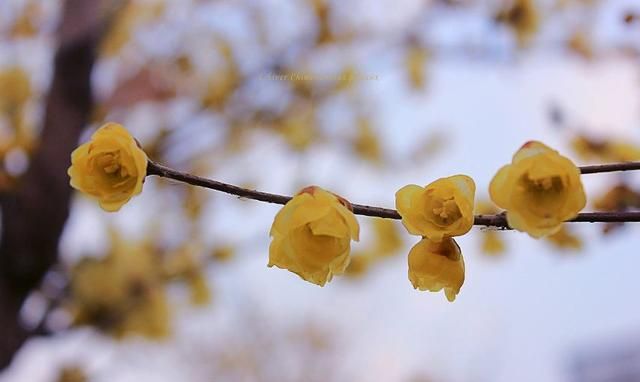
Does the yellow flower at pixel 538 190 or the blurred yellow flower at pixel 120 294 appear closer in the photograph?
the yellow flower at pixel 538 190

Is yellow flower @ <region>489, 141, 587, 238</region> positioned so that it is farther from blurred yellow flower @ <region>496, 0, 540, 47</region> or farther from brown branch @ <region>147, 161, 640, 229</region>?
blurred yellow flower @ <region>496, 0, 540, 47</region>

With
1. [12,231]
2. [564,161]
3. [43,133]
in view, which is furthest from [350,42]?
[564,161]

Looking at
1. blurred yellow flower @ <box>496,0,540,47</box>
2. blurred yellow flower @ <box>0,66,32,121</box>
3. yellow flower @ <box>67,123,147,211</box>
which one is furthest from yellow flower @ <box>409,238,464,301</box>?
blurred yellow flower @ <box>0,66,32,121</box>

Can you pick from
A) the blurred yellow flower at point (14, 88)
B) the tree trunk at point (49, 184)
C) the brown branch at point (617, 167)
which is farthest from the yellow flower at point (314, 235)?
the blurred yellow flower at point (14, 88)

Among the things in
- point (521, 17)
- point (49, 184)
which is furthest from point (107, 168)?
point (521, 17)

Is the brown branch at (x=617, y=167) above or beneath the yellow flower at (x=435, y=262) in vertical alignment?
above

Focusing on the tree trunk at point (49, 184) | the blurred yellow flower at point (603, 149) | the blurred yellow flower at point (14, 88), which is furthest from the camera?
the blurred yellow flower at point (14, 88)

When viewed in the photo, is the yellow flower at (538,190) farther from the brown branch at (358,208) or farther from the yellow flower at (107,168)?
the yellow flower at (107,168)

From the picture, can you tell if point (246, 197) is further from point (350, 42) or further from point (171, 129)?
point (350, 42)
